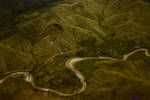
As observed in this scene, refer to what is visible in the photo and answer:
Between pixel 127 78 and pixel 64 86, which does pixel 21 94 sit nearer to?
pixel 64 86

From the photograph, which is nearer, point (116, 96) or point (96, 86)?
point (116, 96)

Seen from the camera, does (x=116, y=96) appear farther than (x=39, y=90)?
No

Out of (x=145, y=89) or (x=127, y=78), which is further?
(x=127, y=78)

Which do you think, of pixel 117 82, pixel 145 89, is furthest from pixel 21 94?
pixel 145 89

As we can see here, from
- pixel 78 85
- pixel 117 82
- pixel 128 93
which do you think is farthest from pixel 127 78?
pixel 78 85

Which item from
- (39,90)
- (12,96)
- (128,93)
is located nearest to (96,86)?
(128,93)

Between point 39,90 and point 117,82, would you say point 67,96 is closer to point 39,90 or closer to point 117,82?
point 39,90

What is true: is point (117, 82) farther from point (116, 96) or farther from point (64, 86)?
point (64, 86)
